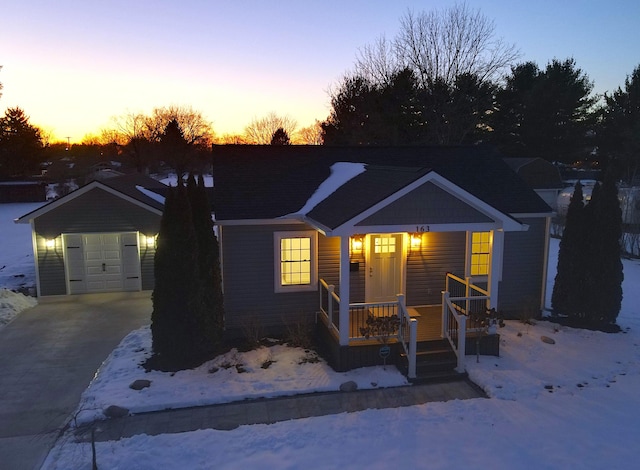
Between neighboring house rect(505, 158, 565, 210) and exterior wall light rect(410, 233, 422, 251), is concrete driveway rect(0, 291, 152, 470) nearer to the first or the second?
exterior wall light rect(410, 233, 422, 251)

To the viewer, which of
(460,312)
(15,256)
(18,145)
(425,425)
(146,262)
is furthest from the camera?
(18,145)

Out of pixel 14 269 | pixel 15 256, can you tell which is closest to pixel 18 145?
pixel 15 256

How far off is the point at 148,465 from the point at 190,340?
3434 millimetres

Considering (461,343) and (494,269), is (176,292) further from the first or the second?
(494,269)

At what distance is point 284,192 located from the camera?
1201 centimetres

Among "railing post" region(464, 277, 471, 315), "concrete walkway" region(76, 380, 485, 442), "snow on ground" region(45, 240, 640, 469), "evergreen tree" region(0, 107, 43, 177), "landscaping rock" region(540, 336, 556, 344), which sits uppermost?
"evergreen tree" region(0, 107, 43, 177)

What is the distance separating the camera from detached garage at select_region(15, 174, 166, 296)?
47.6 ft

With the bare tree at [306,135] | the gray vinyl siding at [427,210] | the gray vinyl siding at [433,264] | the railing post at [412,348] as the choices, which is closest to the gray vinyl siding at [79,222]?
the gray vinyl siding at [433,264]

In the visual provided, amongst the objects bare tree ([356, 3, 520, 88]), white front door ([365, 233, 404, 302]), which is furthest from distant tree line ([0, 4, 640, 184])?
white front door ([365, 233, 404, 302])

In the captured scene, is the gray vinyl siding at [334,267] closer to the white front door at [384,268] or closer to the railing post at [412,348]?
the white front door at [384,268]

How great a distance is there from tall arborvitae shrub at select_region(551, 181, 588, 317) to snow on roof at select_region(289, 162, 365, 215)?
224 inches

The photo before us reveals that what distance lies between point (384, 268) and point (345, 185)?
229cm

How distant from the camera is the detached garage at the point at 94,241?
47.6 ft

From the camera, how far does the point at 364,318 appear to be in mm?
10477
